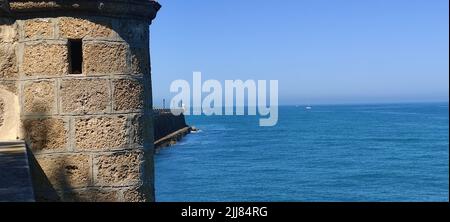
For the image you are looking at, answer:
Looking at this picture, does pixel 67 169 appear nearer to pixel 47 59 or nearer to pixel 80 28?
pixel 47 59

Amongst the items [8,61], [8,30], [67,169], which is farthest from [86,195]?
[8,30]

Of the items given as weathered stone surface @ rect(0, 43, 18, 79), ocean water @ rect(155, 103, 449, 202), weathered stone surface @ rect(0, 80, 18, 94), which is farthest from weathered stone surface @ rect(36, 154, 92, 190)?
ocean water @ rect(155, 103, 449, 202)

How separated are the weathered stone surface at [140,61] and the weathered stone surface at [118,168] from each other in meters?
0.68

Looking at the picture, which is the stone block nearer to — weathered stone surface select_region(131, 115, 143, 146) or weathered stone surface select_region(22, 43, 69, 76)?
weathered stone surface select_region(22, 43, 69, 76)

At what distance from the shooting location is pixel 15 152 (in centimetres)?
422

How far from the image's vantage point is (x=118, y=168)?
15.0ft

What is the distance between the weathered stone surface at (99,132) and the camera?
4445mm

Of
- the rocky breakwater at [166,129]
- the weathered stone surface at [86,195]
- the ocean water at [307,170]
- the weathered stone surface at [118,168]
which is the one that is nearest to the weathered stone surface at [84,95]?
the weathered stone surface at [118,168]

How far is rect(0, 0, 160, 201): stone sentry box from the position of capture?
174 inches

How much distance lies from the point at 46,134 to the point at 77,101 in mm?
373

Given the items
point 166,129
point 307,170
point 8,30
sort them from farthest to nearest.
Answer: point 166,129, point 307,170, point 8,30

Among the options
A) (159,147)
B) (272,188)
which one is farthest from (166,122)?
(272,188)

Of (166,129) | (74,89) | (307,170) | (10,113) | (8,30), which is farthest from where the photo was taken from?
(166,129)
